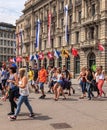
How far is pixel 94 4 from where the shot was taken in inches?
1994

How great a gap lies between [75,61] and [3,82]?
3653 centimetres

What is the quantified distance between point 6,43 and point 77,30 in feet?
235

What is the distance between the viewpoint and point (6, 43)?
123m

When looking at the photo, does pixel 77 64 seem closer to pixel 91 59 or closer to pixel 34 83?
pixel 91 59

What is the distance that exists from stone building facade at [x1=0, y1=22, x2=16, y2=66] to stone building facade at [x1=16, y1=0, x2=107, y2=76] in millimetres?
49036

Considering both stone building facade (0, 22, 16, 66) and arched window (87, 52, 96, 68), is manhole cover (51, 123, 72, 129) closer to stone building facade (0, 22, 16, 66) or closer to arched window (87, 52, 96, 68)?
arched window (87, 52, 96, 68)

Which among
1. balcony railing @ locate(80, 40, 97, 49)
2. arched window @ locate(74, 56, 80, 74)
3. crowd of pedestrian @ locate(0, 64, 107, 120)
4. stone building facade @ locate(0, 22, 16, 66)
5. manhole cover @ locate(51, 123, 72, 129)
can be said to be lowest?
manhole cover @ locate(51, 123, 72, 129)

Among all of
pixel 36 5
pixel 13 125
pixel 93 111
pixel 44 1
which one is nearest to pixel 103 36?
pixel 44 1

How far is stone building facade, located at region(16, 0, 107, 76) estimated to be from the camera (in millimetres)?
48312

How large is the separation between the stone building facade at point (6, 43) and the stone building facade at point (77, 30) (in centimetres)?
4904

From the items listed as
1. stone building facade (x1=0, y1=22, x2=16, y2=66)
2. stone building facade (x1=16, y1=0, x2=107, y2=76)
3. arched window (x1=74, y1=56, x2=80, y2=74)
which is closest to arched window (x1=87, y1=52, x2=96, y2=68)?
stone building facade (x1=16, y1=0, x2=107, y2=76)

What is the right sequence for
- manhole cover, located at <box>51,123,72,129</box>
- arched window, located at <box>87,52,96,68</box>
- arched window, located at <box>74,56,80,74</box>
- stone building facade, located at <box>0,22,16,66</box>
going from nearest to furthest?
manhole cover, located at <box>51,123,72,129</box>, arched window, located at <box>87,52,96,68</box>, arched window, located at <box>74,56,80,74</box>, stone building facade, located at <box>0,22,16,66</box>

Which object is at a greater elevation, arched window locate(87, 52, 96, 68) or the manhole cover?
arched window locate(87, 52, 96, 68)

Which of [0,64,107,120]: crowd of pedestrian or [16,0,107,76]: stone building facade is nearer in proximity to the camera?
[0,64,107,120]: crowd of pedestrian
